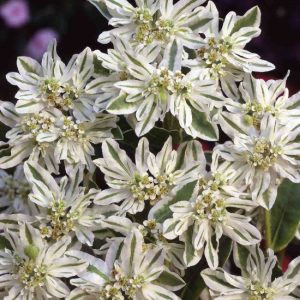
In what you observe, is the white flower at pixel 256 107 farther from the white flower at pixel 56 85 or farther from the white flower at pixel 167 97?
the white flower at pixel 56 85

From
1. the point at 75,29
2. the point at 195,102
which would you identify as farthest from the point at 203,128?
the point at 75,29

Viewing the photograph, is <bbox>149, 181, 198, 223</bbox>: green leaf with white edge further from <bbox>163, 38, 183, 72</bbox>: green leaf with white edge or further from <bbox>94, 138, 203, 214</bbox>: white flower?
<bbox>163, 38, 183, 72</bbox>: green leaf with white edge

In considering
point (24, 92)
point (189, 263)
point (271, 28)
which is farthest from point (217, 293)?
point (271, 28)

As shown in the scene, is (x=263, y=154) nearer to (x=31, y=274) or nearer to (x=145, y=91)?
(x=145, y=91)

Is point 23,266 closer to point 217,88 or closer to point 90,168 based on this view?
point 90,168

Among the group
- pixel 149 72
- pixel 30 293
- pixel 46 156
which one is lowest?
pixel 30 293

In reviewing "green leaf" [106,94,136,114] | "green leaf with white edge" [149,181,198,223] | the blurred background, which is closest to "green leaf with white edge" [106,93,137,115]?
"green leaf" [106,94,136,114]
